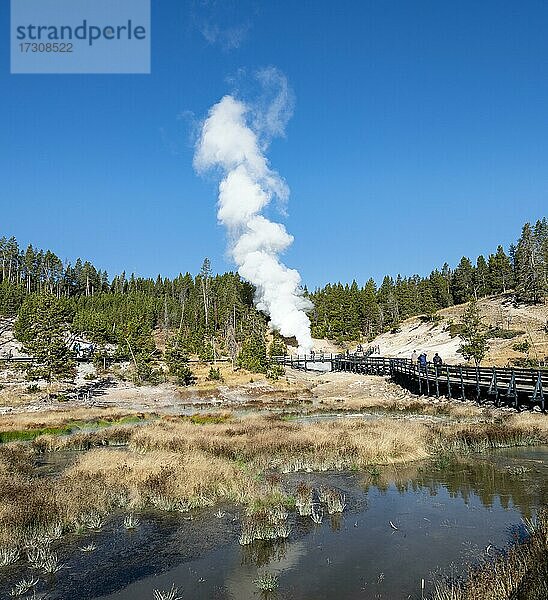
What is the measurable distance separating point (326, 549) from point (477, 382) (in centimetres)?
2972

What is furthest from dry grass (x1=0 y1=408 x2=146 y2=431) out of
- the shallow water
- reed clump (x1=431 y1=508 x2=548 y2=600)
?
reed clump (x1=431 y1=508 x2=548 y2=600)

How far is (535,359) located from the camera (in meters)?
63.3

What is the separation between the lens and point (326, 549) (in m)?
12.4

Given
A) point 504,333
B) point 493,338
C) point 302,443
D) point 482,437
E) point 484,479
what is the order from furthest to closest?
point 504,333 < point 493,338 < point 482,437 < point 302,443 < point 484,479

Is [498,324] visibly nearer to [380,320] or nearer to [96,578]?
[380,320]

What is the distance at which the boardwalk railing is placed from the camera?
33.3m

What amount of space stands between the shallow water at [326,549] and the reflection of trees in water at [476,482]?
7 cm

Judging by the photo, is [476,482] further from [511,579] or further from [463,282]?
[463,282]

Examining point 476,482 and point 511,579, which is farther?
point 476,482

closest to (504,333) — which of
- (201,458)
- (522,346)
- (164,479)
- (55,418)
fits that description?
(522,346)

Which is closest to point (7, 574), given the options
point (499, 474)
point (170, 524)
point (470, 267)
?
point (170, 524)

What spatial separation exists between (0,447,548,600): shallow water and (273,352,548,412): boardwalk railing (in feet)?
55.8

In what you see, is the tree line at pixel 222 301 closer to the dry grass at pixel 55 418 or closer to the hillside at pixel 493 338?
the hillside at pixel 493 338

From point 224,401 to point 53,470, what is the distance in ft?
101
